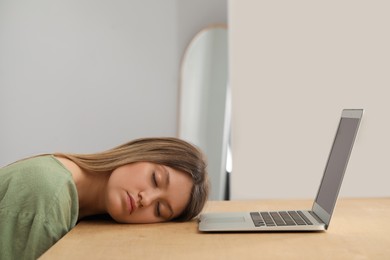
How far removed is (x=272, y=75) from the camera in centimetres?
259

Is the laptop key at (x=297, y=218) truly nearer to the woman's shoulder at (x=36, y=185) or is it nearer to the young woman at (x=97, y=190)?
the young woman at (x=97, y=190)

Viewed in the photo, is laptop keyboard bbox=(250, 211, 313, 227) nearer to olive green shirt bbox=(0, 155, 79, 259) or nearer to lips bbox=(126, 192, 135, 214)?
lips bbox=(126, 192, 135, 214)

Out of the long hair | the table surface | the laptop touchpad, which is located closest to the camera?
the table surface

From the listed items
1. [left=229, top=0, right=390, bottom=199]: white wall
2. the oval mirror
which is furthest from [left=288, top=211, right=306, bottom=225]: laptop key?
the oval mirror

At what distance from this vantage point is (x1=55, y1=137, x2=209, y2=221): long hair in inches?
55.4

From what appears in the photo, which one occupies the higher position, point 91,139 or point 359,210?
point 359,210

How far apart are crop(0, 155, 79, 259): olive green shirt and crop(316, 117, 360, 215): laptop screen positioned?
1.74 ft

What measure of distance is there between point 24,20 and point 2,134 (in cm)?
58

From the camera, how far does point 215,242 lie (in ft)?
3.44

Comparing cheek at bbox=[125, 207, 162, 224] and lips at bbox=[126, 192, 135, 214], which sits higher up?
lips at bbox=[126, 192, 135, 214]

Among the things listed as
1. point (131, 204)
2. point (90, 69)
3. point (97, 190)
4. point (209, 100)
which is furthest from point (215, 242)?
point (90, 69)

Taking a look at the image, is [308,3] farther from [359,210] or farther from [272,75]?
[359,210]

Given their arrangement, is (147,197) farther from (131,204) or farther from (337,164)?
(337,164)

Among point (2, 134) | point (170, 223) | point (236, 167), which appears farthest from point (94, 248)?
point (2, 134)
